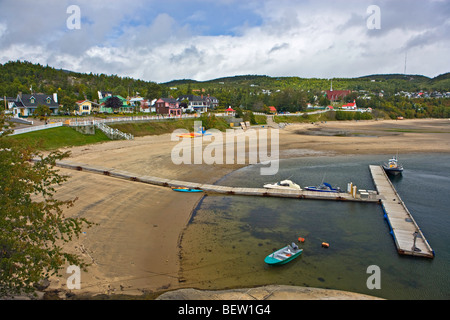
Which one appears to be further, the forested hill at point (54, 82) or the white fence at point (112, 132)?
the forested hill at point (54, 82)

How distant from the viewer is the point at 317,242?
69.1 ft

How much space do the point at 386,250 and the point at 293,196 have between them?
11.8 m

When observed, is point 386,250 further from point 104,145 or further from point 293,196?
point 104,145

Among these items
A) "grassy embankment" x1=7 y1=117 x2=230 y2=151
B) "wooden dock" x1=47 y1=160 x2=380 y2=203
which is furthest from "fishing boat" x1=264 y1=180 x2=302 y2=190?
"grassy embankment" x1=7 y1=117 x2=230 y2=151

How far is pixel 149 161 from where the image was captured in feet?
138

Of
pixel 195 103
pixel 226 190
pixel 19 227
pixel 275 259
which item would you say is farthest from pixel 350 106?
pixel 19 227

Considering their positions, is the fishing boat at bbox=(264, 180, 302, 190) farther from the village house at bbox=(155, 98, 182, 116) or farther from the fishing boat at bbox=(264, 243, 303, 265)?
the village house at bbox=(155, 98, 182, 116)

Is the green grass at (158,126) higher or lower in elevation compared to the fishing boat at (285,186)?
higher

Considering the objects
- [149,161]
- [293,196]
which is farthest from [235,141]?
[293,196]

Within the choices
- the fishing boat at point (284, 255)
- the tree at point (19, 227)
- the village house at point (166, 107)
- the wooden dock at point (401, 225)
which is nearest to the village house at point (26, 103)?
the village house at point (166, 107)

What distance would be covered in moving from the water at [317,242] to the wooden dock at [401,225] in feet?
1.72

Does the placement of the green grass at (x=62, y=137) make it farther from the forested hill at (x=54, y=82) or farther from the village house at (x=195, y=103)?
the forested hill at (x=54, y=82)

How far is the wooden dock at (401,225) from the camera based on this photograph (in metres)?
19.3

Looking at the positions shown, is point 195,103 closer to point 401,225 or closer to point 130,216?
point 130,216
